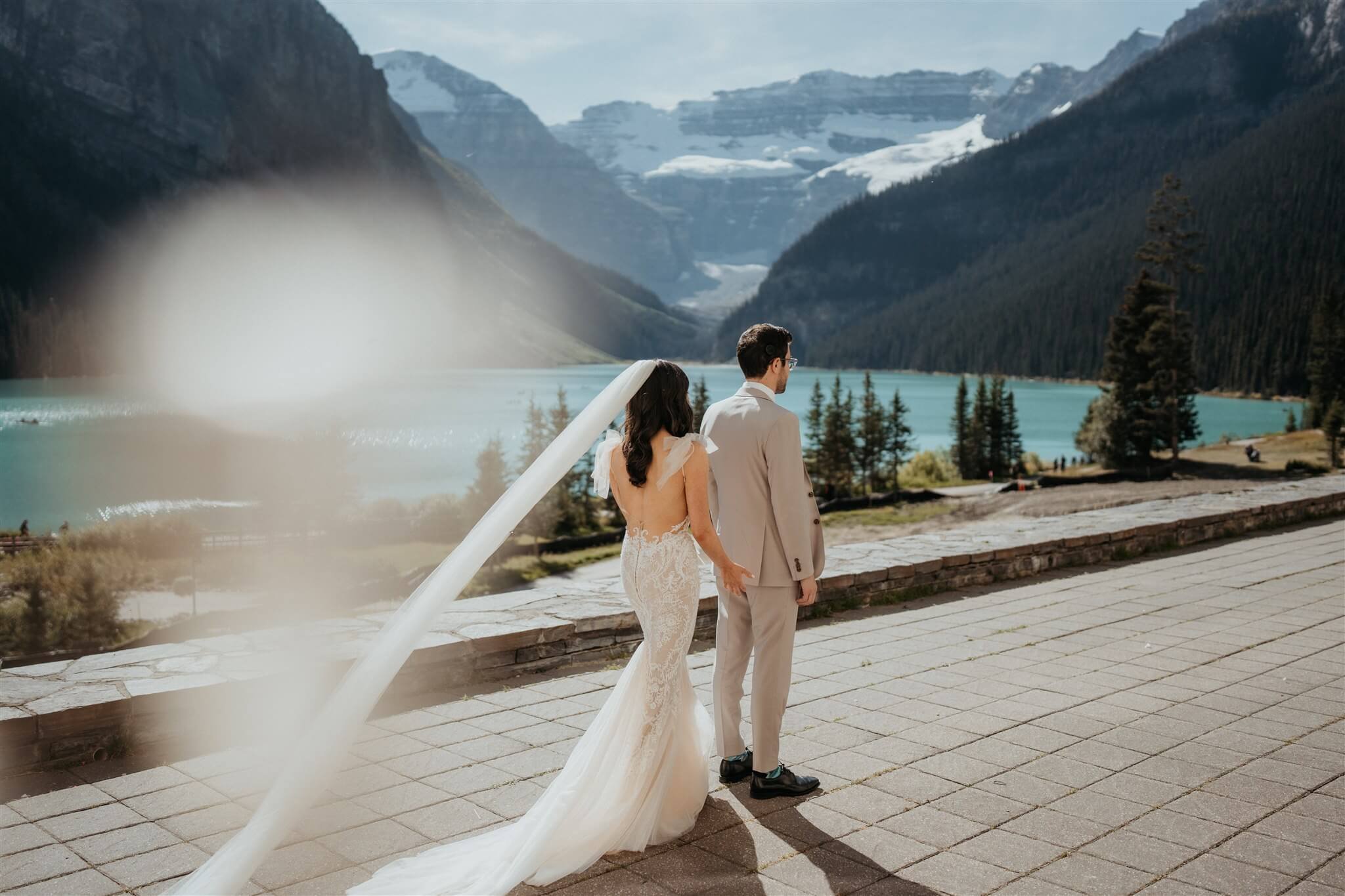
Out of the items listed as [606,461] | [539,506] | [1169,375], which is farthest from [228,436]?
[606,461]

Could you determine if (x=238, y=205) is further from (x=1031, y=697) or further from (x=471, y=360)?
(x=1031, y=697)

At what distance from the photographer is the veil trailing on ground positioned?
3387mm

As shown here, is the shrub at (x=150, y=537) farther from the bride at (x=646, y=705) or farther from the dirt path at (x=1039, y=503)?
the bride at (x=646, y=705)

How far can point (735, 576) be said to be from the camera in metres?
4.34

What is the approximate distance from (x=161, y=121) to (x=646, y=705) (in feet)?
571

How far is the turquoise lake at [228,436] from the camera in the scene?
2378 inches

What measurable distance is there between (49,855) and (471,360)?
589ft

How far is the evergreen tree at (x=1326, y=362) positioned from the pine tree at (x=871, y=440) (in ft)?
79.2

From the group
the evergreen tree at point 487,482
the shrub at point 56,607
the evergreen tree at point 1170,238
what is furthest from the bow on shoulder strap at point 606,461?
the evergreen tree at point 1170,238

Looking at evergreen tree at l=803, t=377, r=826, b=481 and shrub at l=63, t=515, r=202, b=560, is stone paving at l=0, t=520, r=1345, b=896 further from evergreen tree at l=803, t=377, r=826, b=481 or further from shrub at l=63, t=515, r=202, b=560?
evergreen tree at l=803, t=377, r=826, b=481

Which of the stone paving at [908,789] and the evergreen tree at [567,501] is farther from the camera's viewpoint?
the evergreen tree at [567,501]

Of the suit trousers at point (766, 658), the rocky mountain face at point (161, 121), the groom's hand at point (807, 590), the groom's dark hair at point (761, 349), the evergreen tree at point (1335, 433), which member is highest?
the rocky mountain face at point (161, 121)

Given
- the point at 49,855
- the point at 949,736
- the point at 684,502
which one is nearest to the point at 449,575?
the point at 684,502

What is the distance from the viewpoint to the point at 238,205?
15675 cm
